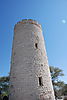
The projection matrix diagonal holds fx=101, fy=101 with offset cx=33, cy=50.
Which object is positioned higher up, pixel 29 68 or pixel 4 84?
pixel 29 68

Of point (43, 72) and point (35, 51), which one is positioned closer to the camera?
point (43, 72)

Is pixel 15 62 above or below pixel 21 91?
above

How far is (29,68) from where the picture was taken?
40.3 ft

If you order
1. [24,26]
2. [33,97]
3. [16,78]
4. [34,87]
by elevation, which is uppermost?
[24,26]

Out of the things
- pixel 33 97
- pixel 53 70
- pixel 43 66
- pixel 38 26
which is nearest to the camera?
pixel 33 97

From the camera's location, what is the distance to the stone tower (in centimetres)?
1122

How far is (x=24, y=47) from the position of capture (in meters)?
13.6

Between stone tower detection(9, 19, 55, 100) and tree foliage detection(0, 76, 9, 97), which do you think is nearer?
stone tower detection(9, 19, 55, 100)

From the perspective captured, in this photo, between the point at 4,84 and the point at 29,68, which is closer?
the point at 29,68

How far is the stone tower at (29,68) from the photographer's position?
11219 mm

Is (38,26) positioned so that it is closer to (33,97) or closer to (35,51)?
(35,51)

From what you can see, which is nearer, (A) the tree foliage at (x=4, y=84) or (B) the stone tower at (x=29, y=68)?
(B) the stone tower at (x=29, y=68)

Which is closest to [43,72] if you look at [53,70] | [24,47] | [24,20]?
[24,47]

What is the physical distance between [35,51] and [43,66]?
2.24 m
